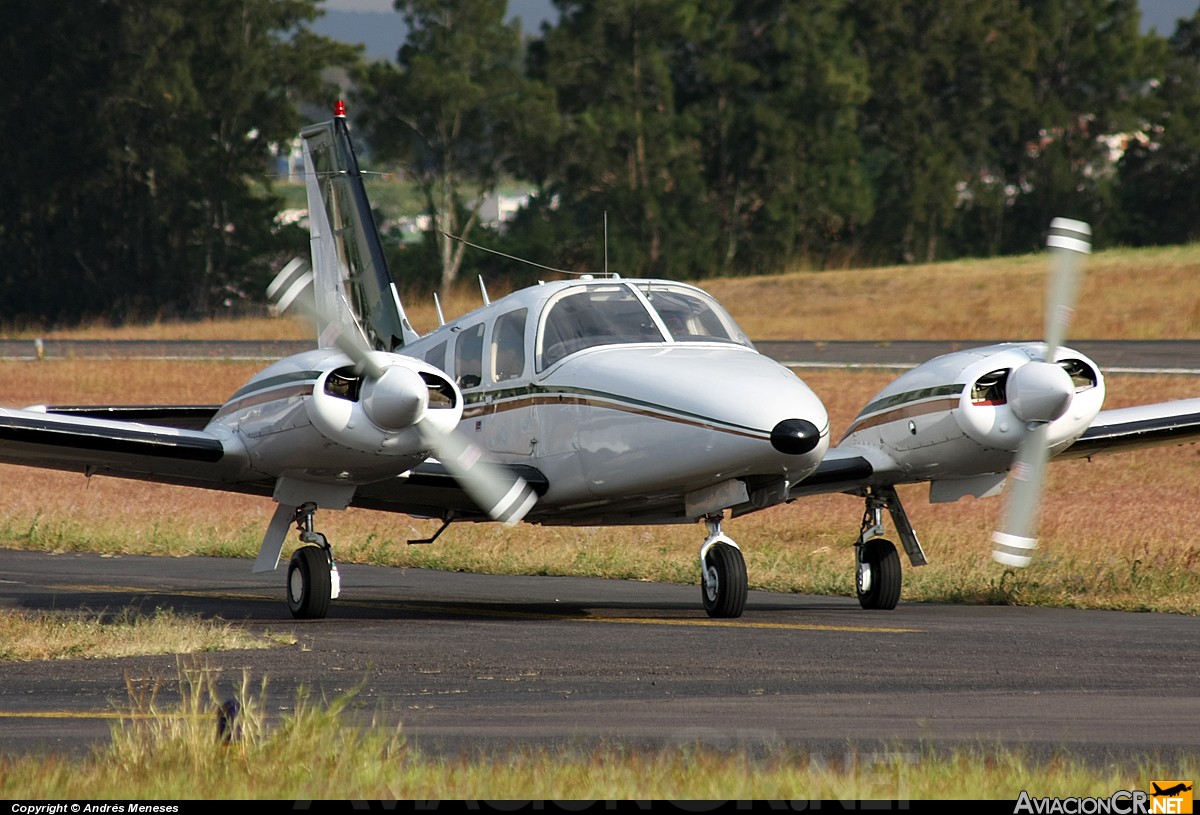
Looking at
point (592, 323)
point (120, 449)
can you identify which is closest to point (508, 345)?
point (592, 323)

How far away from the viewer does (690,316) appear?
14.0 metres

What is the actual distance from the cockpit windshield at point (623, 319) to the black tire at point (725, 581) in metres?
1.84

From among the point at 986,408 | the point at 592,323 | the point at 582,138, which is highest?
the point at 582,138

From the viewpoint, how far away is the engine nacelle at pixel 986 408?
13.6 m

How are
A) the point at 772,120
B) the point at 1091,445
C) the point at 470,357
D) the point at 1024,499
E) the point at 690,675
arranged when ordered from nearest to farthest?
the point at 690,675 → the point at 1024,499 → the point at 470,357 → the point at 1091,445 → the point at 772,120

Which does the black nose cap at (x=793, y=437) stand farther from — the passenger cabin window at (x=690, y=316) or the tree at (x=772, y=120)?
the tree at (x=772, y=120)

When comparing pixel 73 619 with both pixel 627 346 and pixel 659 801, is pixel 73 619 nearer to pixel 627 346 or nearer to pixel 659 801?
pixel 627 346

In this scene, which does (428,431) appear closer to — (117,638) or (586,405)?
(586,405)

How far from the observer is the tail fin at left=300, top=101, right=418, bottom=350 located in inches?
717

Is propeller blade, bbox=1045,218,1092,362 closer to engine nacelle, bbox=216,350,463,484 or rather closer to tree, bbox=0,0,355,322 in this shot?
engine nacelle, bbox=216,350,463,484

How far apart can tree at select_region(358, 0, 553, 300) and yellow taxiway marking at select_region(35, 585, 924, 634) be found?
49.2m

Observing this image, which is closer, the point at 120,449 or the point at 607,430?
the point at 607,430

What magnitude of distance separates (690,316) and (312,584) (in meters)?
4.03

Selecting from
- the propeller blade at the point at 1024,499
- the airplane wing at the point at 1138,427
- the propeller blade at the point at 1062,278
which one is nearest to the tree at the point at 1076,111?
the airplane wing at the point at 1138,427
